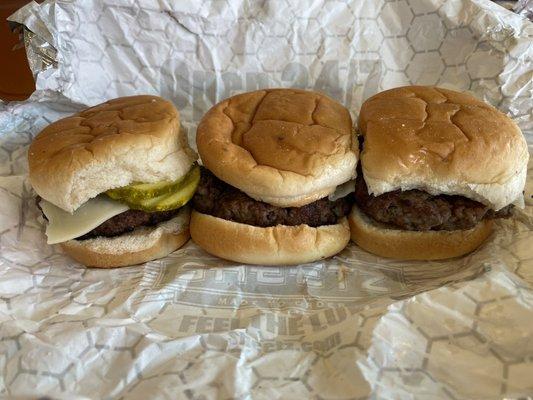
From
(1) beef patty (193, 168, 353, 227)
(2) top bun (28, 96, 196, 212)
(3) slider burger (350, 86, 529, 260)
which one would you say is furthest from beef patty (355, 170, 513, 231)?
(2) top bun (28, 96, 196, 212)

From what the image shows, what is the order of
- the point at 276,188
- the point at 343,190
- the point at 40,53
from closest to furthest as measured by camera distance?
A: the point at 276,188 → the point at 343,190 → the point at 40,53

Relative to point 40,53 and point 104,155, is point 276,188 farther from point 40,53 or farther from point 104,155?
point 40,53

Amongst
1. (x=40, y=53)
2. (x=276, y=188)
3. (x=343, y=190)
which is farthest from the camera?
(x=40, y=53)

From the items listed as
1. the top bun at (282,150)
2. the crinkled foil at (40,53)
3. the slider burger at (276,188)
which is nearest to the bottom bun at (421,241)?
the slider burger at (276,188)

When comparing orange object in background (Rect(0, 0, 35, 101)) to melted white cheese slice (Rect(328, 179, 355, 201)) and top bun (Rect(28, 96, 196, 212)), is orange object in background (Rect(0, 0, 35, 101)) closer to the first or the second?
top bun (Rect(28, 96, 196, 212))

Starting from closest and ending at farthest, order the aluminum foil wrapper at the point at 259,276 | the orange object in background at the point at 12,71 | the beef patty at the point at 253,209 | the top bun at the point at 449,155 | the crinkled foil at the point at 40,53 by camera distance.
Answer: the aluminum foil wrapper at the point at 259,276 < the top bun at the point at 449,155 < the beef patty at the point at 253,209 < the crinkled foil at the point at 40,53 < the orange object in background at the point at 12,71

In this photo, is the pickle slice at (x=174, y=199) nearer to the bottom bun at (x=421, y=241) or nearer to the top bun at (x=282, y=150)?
the top bun at (x=282, y=150)

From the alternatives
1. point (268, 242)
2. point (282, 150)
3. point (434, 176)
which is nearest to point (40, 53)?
point (282, 150)

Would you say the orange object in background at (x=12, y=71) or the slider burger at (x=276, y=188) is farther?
the orange object in background at (x=12, y=71)
